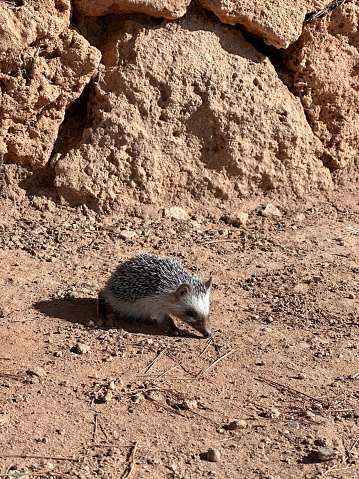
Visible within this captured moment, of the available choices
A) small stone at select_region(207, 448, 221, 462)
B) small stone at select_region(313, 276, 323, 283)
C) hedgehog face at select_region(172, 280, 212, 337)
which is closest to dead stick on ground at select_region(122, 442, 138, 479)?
small stone at select_region(207, 448, 221, 462)

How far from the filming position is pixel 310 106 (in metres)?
8.84

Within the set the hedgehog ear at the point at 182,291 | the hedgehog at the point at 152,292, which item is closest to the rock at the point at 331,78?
the hedgehog at the point at 152,292

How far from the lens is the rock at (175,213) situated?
7.90 meters

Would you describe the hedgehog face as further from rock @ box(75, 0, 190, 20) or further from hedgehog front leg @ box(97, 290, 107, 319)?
rock @ box(75, 0, 190, 20)

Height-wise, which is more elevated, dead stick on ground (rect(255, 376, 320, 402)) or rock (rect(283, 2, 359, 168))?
rock (rect(283, 2, 359, 168))

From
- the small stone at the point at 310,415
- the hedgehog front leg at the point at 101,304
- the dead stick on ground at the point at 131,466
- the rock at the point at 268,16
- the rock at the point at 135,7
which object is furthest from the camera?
the rock at the point at 268,16

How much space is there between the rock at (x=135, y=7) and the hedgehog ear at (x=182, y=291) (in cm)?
357

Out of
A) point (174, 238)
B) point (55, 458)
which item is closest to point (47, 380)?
point (55, 458)

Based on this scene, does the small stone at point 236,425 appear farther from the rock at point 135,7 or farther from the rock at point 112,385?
the rock at point 135,7

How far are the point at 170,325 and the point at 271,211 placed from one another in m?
3.02

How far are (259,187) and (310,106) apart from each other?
58.0 inches

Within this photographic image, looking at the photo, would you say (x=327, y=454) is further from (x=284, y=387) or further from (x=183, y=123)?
(x=183, y=123)

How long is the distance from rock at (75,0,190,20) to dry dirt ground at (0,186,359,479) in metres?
2.41

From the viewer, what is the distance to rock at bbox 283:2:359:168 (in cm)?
862
